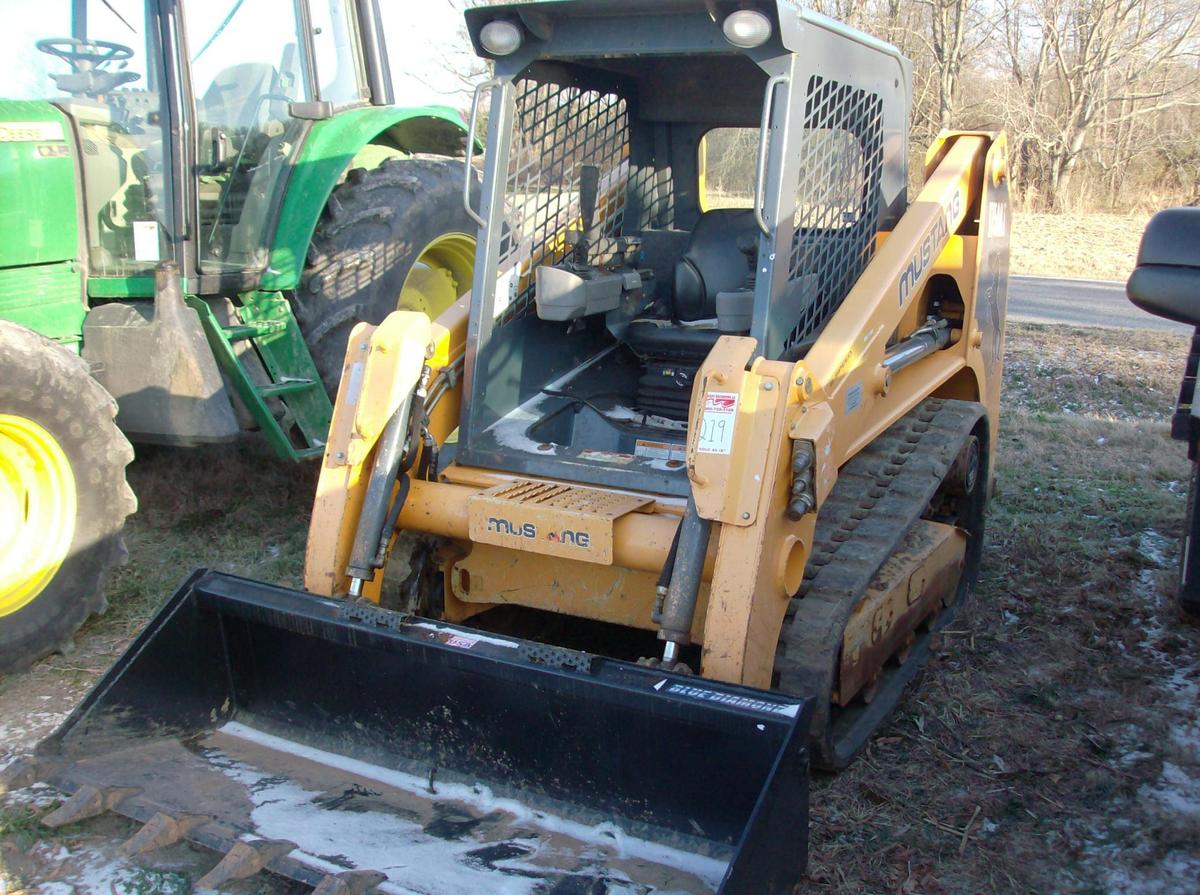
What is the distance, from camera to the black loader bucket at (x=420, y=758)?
8.80ft

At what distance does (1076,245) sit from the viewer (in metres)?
16.9

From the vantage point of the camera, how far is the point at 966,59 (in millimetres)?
21953

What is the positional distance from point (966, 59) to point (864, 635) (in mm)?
21119

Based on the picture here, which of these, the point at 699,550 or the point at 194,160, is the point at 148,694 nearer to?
the point at 699,550

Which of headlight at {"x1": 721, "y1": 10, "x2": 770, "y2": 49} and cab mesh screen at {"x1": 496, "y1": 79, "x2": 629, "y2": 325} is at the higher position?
headlight at {"x1": 721, "y1": 10, "x2": 770, "y2": 49}

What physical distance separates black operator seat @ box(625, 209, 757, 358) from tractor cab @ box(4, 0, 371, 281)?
193 centimetres

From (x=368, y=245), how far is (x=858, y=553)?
2.92 metres

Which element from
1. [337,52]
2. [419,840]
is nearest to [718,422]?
[419,840]

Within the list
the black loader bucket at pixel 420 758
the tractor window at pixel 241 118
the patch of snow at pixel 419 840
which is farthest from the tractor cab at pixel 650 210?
the tractor window at pixel 241 118

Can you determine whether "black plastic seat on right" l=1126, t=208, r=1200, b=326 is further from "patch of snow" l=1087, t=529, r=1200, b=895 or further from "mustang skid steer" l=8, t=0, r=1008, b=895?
"patch of snow" l=1087, t=529, r=1200, b=895

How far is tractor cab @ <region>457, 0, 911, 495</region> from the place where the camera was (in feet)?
11.4

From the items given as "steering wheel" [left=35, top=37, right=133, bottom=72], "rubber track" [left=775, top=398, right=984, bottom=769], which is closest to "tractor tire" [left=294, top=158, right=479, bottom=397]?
"steering wheel" [left=35, top=37, right=133, bottom=72]

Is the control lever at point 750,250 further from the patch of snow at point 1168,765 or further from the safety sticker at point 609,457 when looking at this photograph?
the patch of snow at point 1168,765

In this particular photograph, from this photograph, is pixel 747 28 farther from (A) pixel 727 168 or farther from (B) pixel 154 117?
(B) pixel 154 117
